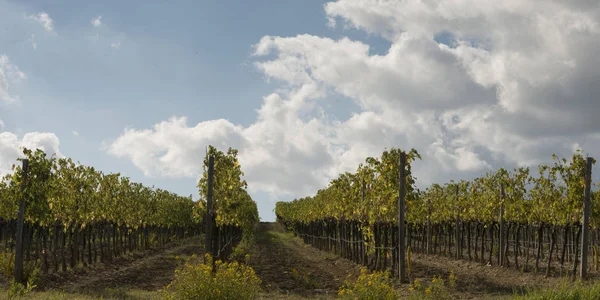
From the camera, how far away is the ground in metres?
17.1

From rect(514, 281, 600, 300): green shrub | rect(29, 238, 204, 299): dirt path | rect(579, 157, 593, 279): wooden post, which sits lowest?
rect(29, 238, 204, 299): dirt path

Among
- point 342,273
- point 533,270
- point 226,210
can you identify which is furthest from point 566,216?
point 226,210

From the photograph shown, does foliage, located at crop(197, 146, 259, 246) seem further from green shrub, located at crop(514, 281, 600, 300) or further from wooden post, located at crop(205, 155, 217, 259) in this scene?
green shrub, located at crop(514, 281, 600, 300)

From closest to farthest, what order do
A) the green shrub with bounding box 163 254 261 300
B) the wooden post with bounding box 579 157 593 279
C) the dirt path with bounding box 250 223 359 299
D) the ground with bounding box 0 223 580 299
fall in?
the green shrub with bounding box 163 254 261 300
the ground with bounding box 0 223 580 299
the dirt path with bounding box 250 223 359 299
the wooden post with bounding box 579 157 593 279

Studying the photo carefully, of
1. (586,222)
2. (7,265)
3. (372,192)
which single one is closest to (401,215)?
(372,192)

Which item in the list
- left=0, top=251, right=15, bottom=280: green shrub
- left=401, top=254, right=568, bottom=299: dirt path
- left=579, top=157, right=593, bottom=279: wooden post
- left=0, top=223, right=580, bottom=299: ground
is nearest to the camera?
left=0, top=223, right=580, bottom=299: ground

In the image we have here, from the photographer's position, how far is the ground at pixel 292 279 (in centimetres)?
1712

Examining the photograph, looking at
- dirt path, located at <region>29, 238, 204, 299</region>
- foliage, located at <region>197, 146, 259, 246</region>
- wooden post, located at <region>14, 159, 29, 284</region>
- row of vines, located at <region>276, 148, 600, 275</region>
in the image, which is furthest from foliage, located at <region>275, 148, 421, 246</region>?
wooden post, located at <region>14, 159, 29, 284</region>

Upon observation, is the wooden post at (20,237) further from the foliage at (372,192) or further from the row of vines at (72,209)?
the foliage at (372,192)

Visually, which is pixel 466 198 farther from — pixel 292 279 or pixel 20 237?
pixel 20 237

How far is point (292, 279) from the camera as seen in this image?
2175 cm

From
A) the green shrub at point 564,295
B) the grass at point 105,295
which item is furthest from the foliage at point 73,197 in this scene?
the green shrub at point 564,295

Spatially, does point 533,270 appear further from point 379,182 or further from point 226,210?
point 226,210

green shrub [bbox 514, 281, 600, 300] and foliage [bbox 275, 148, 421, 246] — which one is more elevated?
foliage [bbox 275, 148, 421, 246]
